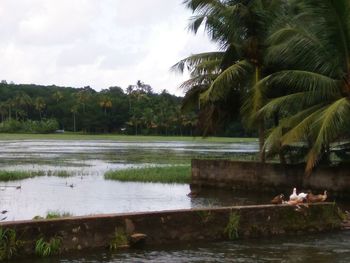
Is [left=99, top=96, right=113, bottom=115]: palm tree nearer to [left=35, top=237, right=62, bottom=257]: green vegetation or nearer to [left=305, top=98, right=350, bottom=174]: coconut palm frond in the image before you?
[left=305, top=98, right=350, bottom=174]: coconut palm frond

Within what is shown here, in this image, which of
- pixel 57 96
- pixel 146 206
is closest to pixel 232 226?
pixel 146 206

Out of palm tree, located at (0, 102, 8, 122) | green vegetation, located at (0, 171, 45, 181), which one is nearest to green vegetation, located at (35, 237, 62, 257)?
green vegetation, located at (0, 171, 45, 181)

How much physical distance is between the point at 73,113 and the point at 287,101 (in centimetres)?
13672

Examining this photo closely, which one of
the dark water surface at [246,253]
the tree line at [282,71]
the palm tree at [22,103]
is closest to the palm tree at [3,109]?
the palm tree at [22,103]

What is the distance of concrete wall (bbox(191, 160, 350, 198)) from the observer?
2314 centimetres

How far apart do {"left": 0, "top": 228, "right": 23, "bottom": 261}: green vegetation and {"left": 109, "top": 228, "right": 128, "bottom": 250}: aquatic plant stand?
2024mm

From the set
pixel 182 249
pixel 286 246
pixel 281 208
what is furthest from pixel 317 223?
pixel 182 249

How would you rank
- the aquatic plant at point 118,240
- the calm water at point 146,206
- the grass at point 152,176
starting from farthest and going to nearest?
the grass at point 152,176
the aquatic plant at point 118,240
the calm water at point 146,206

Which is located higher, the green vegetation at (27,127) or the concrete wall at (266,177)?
the green vegetation at (27,127)

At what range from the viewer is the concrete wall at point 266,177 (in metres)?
23.1

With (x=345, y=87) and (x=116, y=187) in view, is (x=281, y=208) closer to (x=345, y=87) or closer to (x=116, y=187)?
(x=345, y=87)

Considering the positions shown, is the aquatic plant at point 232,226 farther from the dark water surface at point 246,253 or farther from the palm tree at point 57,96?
the palm tree at point 57,96

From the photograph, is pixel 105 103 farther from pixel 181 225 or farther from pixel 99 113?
pixel 181 225

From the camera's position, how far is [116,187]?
2766 cm
